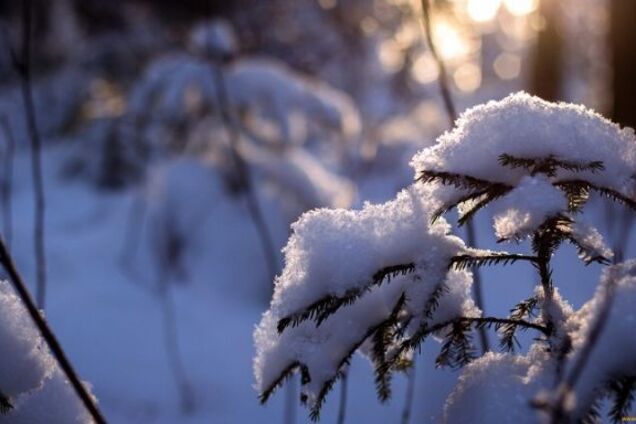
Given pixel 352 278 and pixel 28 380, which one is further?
pixel 28 380

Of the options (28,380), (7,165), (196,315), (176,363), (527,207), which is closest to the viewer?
(527,207)

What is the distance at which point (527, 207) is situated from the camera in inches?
35.7

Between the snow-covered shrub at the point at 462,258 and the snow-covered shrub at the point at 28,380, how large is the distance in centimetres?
34

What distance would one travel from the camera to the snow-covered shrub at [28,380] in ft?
3.55

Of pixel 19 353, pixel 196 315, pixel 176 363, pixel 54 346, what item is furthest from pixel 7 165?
pixel 196 315

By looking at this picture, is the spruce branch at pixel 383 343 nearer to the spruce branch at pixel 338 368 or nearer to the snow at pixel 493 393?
the spruce branch at pixel 338 368

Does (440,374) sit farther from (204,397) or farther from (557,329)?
(204,397)

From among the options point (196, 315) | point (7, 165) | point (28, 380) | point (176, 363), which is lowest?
point (28, 380)

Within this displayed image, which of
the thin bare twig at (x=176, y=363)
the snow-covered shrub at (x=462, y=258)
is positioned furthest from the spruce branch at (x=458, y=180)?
the thin bare twig at (x=176, y=363)

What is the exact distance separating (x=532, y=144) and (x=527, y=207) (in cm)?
12

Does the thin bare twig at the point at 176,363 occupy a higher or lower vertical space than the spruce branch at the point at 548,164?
higher

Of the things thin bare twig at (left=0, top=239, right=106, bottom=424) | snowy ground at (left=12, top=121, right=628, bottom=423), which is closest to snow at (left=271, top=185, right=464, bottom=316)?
thin bare twig at (left=0, top=239, right=106, bottom=424)

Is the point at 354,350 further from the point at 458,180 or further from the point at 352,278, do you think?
the point at 458,180

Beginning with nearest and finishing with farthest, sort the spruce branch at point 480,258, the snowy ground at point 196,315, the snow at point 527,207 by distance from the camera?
the snow at point 527,207 < the spruce branch at point 480,258 < the snowy ground at point 196,315
